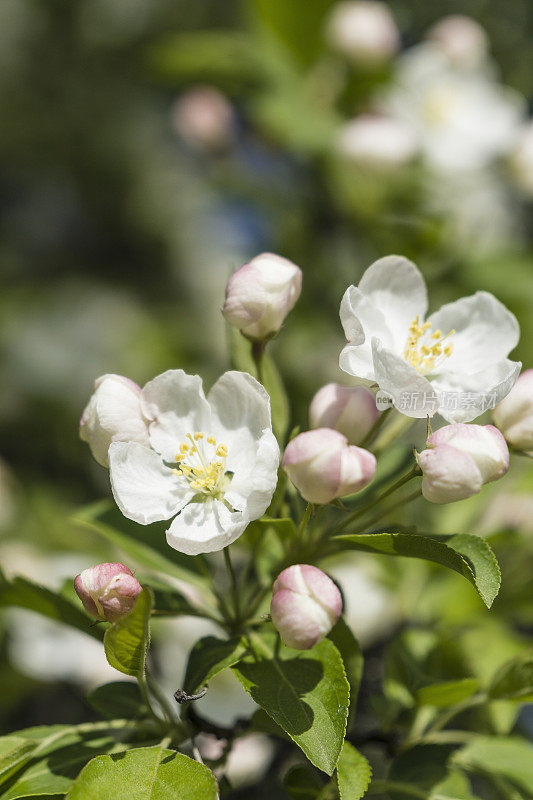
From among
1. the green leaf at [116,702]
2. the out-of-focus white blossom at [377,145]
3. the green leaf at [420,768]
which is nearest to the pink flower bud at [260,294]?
the green leaf at [116,702]

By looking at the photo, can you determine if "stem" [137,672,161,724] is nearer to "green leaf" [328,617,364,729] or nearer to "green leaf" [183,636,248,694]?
"green leaf" [183,636,248,694]

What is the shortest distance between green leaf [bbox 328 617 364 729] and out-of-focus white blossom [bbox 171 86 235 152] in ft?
5.11

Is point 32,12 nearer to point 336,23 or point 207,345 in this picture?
point 207,345

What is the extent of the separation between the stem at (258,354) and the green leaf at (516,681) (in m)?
0.48

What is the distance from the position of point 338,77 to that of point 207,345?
1323 millimetres

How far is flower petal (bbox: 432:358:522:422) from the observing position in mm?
903

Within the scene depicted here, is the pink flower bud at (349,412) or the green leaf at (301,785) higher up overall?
the pink flower bud at (349,412)

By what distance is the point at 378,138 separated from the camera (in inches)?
66.7

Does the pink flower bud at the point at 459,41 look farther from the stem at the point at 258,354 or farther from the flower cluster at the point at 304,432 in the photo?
the stem at the point at 258,354

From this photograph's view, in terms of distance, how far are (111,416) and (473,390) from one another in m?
0.45

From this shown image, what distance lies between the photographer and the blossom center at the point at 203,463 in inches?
39.6

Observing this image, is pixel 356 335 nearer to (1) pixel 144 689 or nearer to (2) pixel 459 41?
(1) pixel 144 689

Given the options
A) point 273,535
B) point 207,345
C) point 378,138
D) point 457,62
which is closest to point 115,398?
point 273,535

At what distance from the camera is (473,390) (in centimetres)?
104
